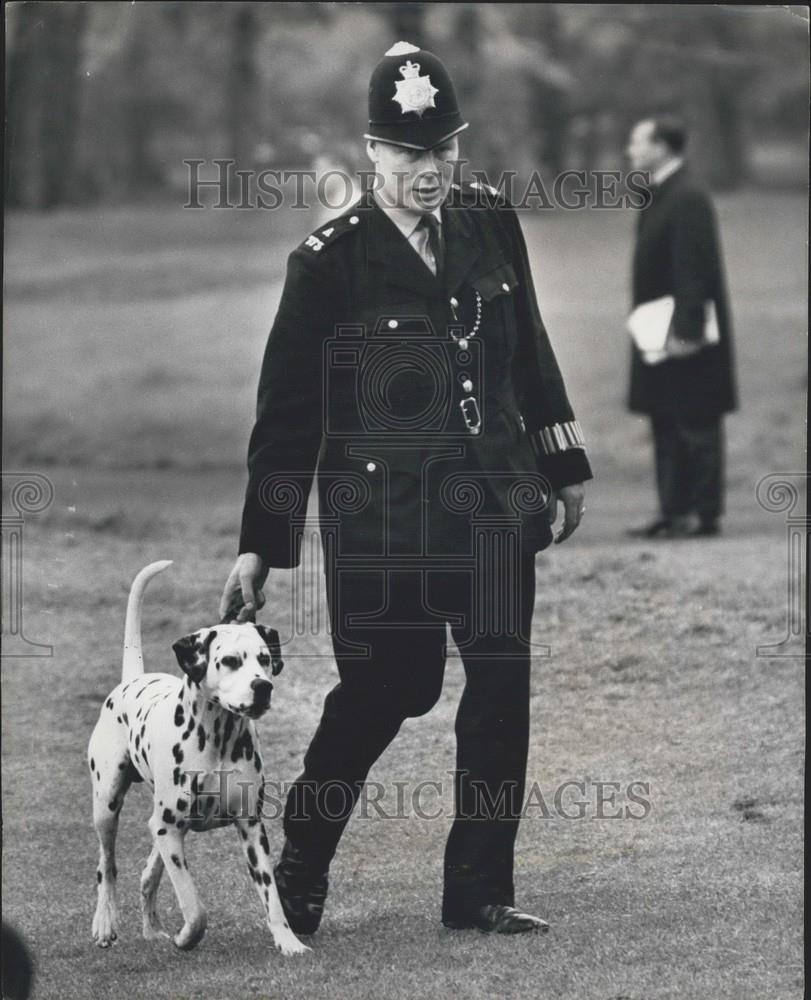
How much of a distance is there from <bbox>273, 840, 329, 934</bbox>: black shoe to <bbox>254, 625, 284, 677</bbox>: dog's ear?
0.61 meters

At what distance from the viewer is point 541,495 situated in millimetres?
5488

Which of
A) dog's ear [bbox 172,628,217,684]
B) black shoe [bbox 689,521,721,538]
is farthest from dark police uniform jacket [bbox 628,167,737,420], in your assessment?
dog's ear [bbox 172,628,217,684]

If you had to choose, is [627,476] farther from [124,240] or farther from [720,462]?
[124,240]

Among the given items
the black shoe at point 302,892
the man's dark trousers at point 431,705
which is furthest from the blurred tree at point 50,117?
the black shoe at point 302,892

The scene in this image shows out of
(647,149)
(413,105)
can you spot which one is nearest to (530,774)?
(413,105)

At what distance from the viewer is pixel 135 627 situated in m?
5.46

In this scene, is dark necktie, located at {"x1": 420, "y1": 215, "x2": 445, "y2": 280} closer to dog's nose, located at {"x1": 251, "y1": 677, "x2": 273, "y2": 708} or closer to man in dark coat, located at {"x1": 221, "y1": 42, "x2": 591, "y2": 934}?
man in dark coat, located at {"x1": 221, "y1": 42, "x2": 591, "y2": 934}

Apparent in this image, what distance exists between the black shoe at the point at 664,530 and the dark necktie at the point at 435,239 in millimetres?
4967

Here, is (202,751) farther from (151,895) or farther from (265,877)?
(151,895)

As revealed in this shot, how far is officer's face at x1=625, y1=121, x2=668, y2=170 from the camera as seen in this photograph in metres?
10.8

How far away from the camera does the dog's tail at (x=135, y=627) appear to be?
17.8ft

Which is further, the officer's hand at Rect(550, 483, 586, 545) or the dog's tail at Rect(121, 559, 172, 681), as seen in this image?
the officer's hand at Rect(550, 483, 586, 545)

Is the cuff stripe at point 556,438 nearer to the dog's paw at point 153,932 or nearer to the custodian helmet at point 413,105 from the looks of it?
the custodian helmet at point 413,105

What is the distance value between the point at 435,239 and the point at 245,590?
1.01 metres
